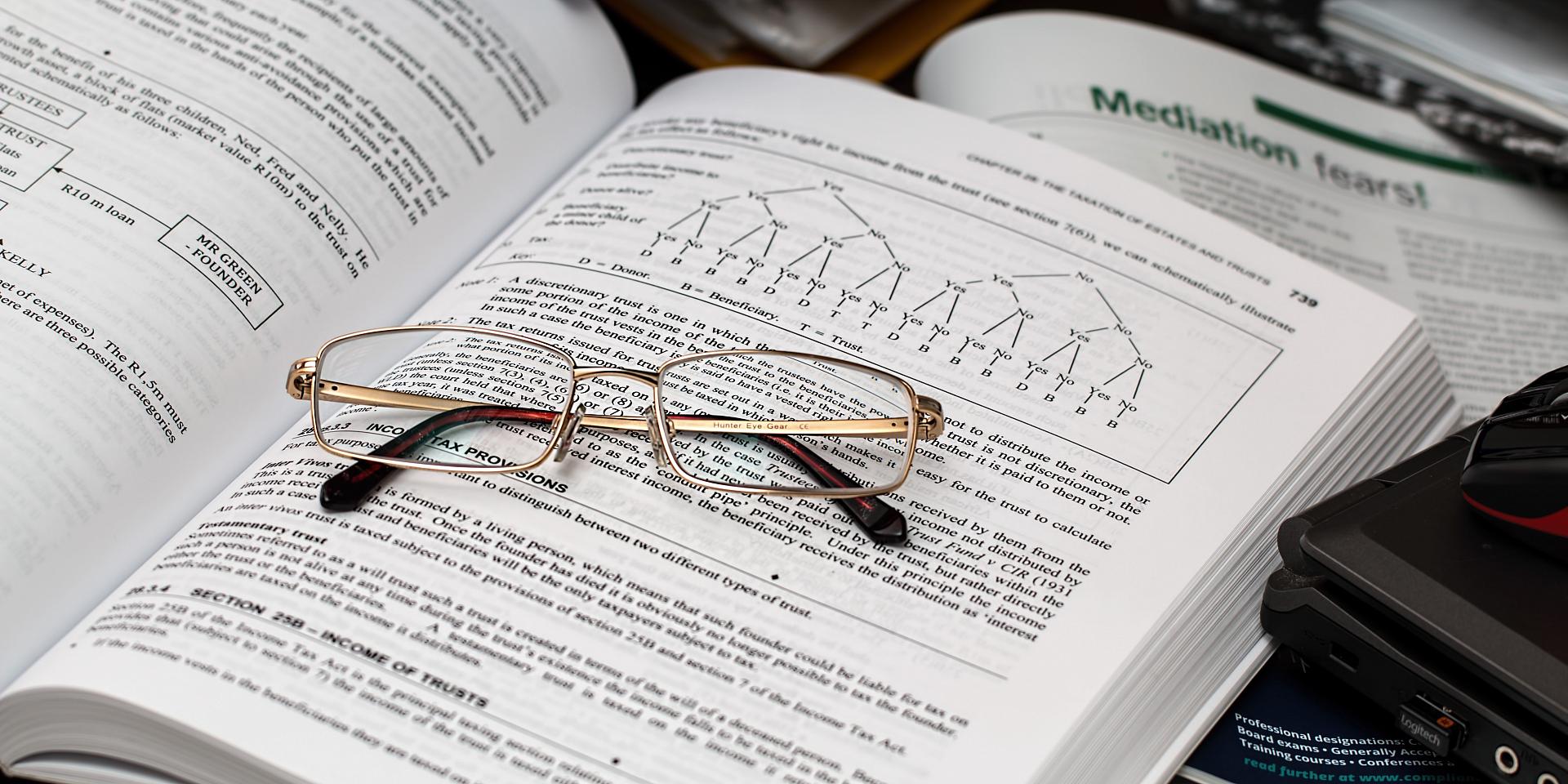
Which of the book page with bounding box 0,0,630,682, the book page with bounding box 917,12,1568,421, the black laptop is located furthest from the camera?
the book page with bounding box 917,12,1568,421

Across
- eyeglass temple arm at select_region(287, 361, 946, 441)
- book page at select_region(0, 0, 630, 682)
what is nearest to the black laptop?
eyeglass temple arm at select_region(287, 361, 946, 441)

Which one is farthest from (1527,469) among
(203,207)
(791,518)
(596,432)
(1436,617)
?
(203,207)

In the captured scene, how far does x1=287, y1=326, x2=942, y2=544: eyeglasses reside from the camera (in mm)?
566

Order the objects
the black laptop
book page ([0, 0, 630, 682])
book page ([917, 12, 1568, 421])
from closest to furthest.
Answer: the black laptop, book page ([0, 0, 630, 682]), book page ([917, 12, 1568, 421])

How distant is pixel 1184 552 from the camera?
22.2 inches

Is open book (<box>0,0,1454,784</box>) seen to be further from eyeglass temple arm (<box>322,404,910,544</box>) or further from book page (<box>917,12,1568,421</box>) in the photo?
book page (<box>917,12,1568,421</box>)

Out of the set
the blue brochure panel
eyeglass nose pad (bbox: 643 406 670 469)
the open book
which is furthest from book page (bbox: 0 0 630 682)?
the blue brochure panel

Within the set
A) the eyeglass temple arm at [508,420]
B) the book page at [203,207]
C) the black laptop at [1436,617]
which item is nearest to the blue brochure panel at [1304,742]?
the black laptop at [1436,617]

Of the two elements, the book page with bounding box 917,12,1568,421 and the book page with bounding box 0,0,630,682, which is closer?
the book page with bounding box 0,0,630,682

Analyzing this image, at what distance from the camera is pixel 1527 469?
1.60 ft

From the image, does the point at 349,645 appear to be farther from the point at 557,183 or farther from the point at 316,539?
the point at 557,183

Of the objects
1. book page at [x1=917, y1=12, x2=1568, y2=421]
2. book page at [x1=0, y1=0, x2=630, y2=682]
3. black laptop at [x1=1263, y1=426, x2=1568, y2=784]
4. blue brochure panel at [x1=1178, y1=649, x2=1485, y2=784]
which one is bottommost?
book page at [x1=0, y1=0, x2=630, y2=682]

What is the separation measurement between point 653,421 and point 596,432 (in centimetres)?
3

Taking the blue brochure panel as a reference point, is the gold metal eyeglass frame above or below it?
below
